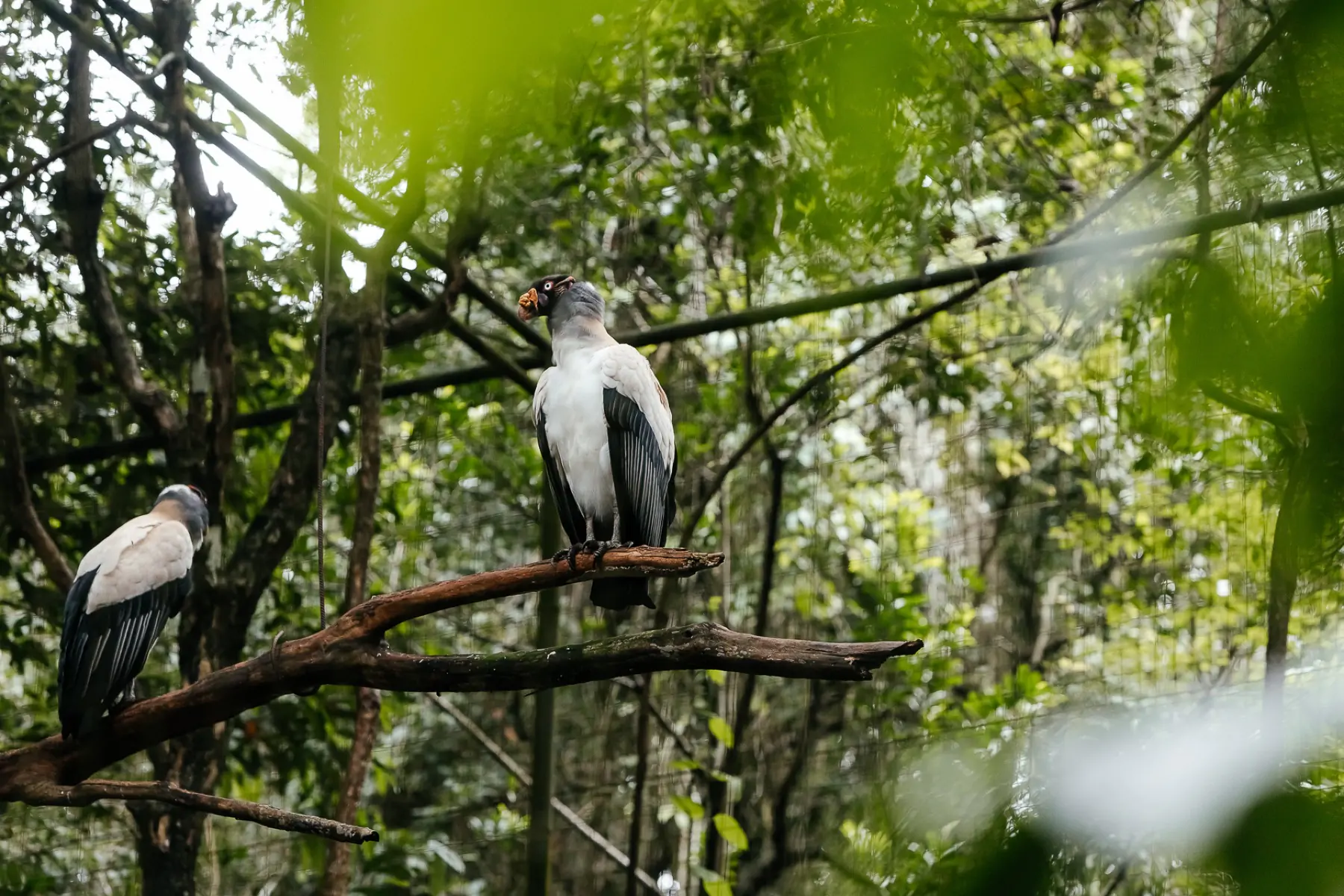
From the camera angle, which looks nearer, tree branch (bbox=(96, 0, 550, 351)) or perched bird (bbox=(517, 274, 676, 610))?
tree branch (bbox=(96, 0, 550, 351))

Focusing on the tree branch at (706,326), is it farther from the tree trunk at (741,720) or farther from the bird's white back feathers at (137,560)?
the bird's white back feathers at (137,560)

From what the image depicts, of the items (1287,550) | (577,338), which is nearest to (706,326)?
(577,338)

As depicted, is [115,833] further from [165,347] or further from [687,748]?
[687,748]

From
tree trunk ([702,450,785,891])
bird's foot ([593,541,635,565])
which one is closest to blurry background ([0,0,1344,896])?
tree trunk ([702,450,785,891])

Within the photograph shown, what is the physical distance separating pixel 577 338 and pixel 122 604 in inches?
61.1

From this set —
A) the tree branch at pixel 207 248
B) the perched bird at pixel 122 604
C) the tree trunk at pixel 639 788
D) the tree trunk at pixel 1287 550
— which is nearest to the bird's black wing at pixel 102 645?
the perched bird at pixel 122 604

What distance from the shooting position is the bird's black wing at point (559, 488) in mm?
3545

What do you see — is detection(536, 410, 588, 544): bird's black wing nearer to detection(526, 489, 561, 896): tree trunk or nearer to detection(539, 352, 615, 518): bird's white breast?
detection(539, 352, 615, 518): bird's white breast

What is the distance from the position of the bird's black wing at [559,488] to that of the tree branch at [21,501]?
1908 mm

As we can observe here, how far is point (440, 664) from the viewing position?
2.48 m

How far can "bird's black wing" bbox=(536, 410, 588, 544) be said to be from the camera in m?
3.54

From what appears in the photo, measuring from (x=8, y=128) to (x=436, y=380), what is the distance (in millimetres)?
1902

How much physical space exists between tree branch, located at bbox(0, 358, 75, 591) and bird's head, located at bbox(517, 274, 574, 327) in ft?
6.30

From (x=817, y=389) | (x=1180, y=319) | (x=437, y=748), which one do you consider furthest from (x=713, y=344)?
(x=1180, y=319)
